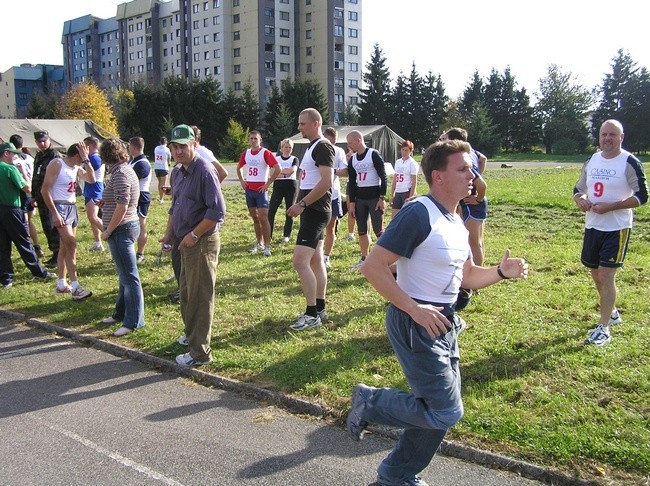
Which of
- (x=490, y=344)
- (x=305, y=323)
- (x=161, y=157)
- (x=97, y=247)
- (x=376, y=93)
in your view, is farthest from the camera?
(x=376, y=93)

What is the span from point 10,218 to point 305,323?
533 centimetres

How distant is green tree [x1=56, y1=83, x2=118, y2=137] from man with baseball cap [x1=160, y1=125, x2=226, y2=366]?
56.5 metres

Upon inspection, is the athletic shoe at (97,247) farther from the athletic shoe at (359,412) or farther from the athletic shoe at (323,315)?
the athletic shoe at (359,412)

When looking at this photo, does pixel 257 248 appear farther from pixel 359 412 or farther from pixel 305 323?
pixel 359 412

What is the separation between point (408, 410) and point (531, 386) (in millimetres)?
2075

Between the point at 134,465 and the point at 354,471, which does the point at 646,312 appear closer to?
the point at 354,471

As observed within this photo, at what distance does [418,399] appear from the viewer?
3.37 metres

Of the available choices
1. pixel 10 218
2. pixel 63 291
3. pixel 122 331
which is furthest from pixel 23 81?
pixel 122 331

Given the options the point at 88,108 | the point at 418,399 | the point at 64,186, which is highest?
the point at 88,108

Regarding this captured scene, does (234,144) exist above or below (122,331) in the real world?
above

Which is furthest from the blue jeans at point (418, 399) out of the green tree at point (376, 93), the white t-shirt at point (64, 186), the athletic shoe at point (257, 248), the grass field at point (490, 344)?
the green tree at point (376, 93)

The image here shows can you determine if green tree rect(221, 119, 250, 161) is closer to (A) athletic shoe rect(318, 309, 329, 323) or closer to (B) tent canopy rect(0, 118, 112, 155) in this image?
(B) tent canopy rect(0, 118, 112, 155)

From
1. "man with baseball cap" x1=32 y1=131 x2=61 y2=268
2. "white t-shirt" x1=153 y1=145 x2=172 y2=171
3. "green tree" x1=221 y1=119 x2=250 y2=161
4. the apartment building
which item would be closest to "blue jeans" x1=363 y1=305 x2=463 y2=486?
"man with baseball cap" x1=32 y1=131 x2=61 y2=268

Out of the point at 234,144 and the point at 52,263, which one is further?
the point at 234,144
